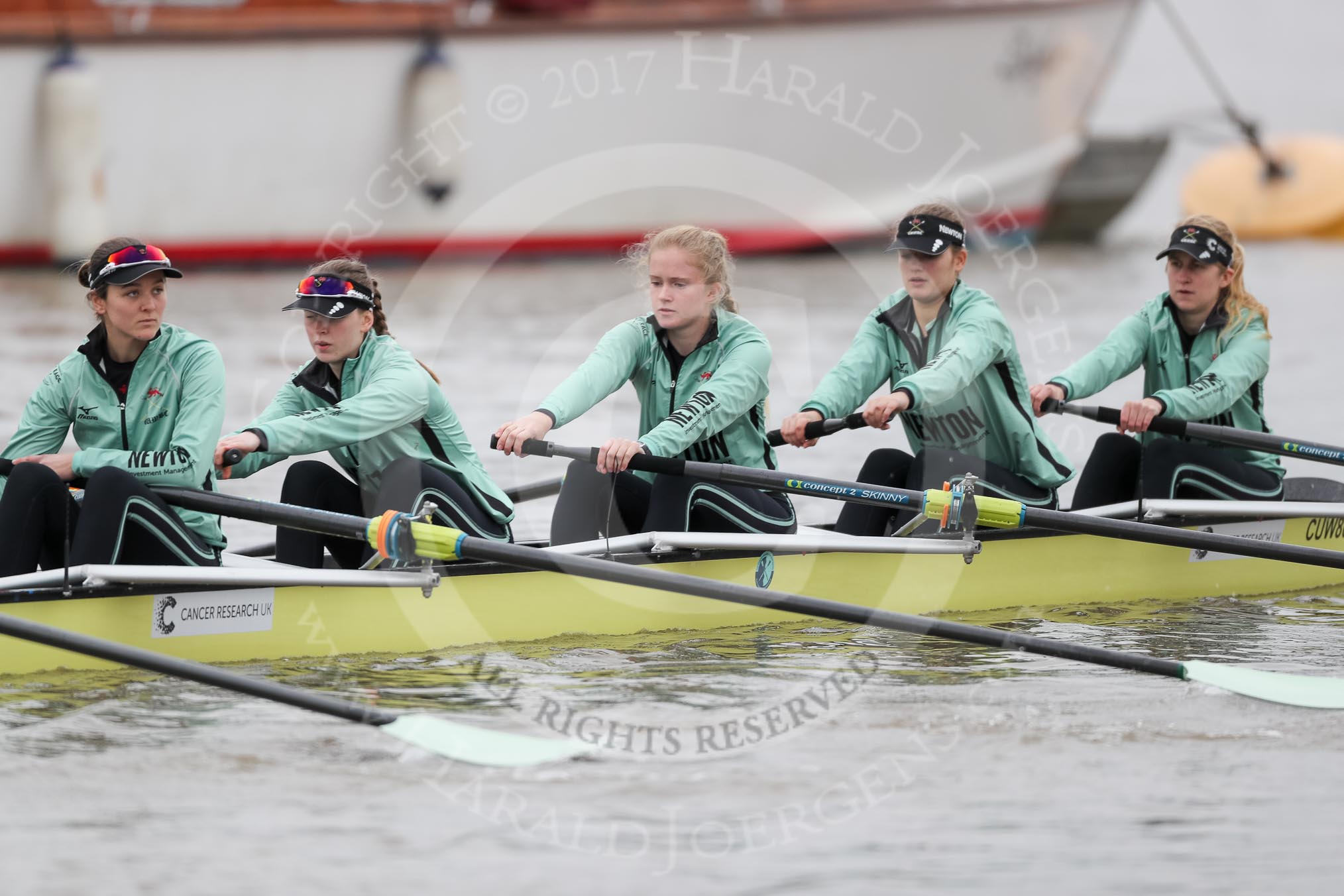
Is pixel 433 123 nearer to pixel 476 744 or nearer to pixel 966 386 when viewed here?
pixel 966 386

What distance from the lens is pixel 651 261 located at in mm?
6715

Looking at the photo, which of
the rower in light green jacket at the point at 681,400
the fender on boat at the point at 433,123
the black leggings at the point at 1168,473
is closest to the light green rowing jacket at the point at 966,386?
the black leggings at the point at 1168,473

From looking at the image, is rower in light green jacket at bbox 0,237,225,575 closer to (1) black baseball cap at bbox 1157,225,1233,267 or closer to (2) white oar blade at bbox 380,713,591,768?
(2) white oar blade at bbox 380,713,591,768

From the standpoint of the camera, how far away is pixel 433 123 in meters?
19.5

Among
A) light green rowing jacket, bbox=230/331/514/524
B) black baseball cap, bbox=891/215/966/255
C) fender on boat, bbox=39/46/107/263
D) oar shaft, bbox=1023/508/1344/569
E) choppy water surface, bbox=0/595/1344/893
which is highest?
fender on boat, bbox=39/46/107/263

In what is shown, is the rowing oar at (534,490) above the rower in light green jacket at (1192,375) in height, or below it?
below

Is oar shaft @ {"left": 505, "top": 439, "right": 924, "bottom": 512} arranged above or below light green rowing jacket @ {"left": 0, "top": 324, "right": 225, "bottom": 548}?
below

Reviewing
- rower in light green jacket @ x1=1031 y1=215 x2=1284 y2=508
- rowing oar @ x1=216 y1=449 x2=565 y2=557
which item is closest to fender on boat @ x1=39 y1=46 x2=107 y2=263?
rowing oar @ x1=216 y1=449 x2=565 y2=557

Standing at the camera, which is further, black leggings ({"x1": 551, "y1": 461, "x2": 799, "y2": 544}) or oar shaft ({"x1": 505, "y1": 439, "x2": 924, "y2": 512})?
black leggings ({"x1": 551, "y1": 461, "x2": 799, "y2": 544})

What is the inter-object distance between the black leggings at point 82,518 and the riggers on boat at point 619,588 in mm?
166

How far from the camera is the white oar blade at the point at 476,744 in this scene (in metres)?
5.39

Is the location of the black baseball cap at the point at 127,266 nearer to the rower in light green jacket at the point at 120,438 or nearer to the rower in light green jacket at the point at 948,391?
the rower in light green jacket at the point at 120,438

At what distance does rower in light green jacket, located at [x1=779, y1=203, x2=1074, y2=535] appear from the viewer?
7234 mm

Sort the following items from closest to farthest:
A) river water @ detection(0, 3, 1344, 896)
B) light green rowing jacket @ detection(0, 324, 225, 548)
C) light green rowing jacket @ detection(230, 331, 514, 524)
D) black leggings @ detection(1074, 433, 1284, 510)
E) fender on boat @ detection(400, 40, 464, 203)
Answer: river water @ detection(0, 3, 1344, 896)
light green rowing jacket @ detection(0, 324, 225, 548)
light green rowing jacket @ detection(230, 331, 514, 524)
black leggings @ detection(1074, 433, 1284, 510)
fender on boat @ detection(400, 40, 464, 203)
